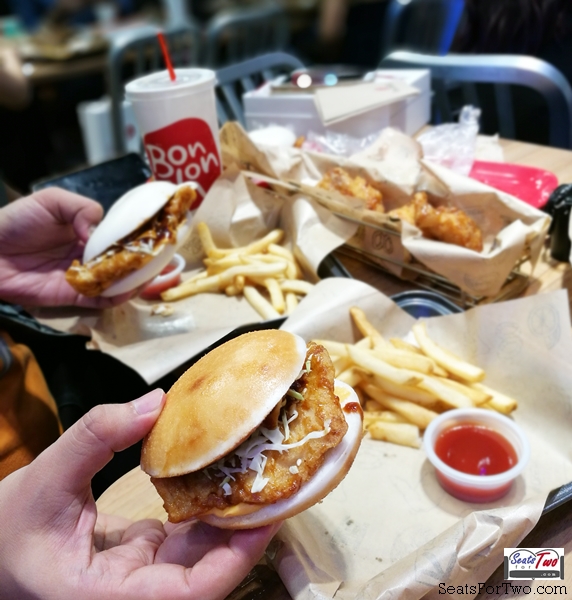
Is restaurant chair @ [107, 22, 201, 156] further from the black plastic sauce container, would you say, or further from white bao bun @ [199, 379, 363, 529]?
white bao bun @ [199, 379, 363, 529]

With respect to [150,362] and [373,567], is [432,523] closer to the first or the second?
[373,567]

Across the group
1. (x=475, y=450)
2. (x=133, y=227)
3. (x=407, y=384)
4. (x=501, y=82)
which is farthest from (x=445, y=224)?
(x=501, y=82)

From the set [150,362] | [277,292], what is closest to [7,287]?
[150,362]

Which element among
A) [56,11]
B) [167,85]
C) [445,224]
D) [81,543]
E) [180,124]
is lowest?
[81,543]

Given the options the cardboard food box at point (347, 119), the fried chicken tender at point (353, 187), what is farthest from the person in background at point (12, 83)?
the fried chicken tender at point (353, 187)

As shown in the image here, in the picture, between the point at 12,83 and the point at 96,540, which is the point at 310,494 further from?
the point at 12,83

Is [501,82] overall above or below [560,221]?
above
